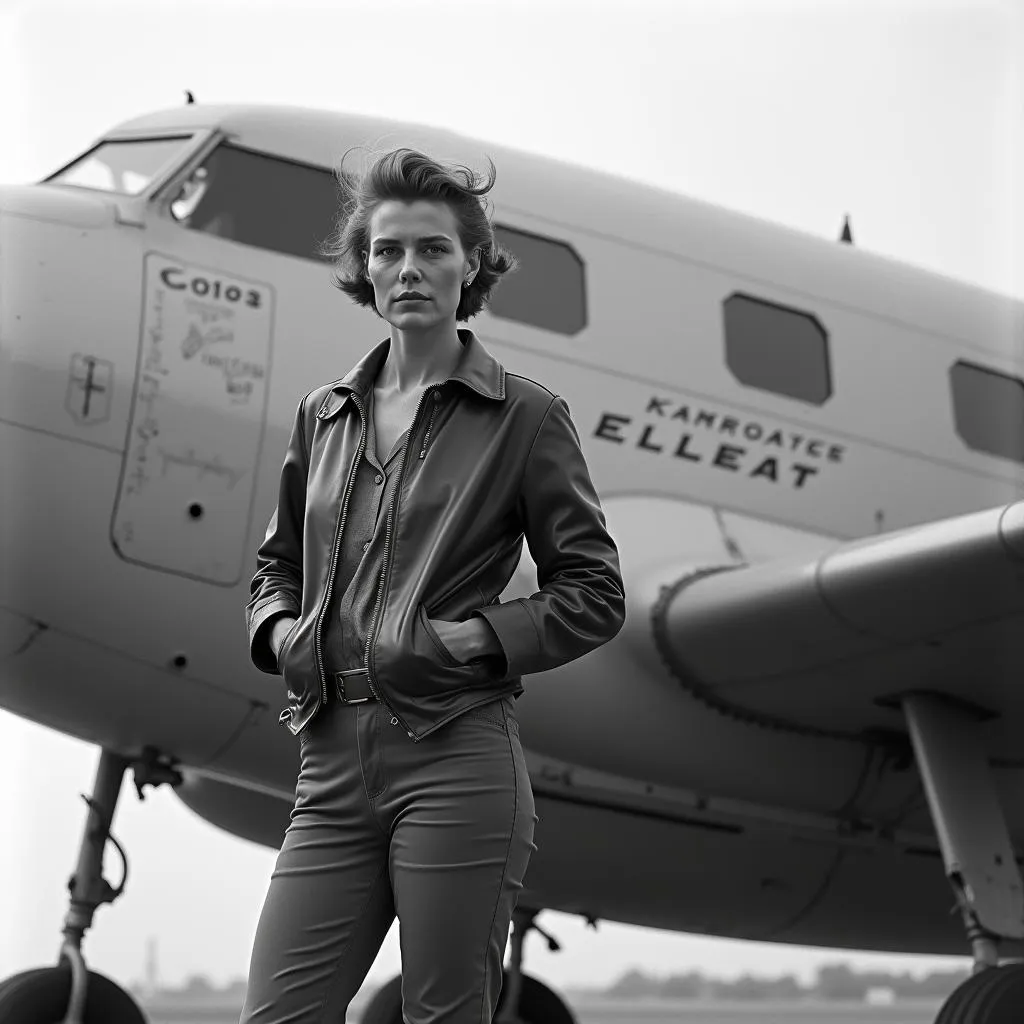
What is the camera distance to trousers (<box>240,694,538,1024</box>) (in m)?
1.81

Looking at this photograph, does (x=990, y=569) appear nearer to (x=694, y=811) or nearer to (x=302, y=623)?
(x=694, y=811)

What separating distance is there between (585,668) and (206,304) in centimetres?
201

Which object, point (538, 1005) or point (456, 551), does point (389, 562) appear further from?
point (538, 1005)

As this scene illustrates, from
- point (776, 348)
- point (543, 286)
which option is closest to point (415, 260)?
point (543, 286)

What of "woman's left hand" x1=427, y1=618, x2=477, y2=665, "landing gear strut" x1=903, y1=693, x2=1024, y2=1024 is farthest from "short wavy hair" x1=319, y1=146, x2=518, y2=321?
"landing gear strut" x1=903, y1=693, x2=1024, y2=1024

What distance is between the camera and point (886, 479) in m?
6.45

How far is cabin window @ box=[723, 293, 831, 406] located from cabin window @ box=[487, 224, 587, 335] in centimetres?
75

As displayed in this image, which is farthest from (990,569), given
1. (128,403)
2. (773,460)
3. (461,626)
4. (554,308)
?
(461,626)

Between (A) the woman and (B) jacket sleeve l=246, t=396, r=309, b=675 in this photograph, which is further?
(B) jacket sleeve l=246, t=396, r=309, b=675

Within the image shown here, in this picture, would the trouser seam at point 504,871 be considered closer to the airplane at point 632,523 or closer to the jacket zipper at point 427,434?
the jacket zipper at point 427,434

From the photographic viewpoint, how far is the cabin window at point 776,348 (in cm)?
630

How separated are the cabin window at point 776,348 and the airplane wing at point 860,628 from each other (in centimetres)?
102

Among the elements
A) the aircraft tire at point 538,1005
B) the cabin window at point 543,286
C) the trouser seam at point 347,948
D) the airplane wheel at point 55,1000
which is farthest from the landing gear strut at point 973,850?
the trouser seam at point 347,948

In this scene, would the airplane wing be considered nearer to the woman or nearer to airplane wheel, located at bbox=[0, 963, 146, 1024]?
airplane wheel, located at bbox=[0, 963, 146, 1024]
